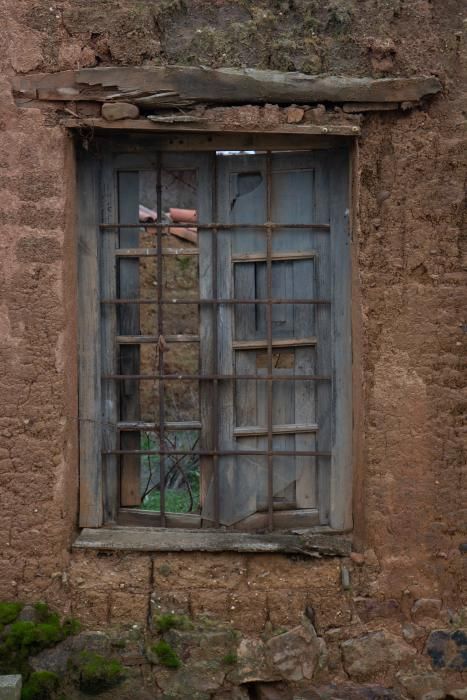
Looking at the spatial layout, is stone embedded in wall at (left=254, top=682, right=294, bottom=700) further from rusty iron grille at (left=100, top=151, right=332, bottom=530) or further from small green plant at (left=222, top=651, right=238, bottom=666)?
rusty iron grille at (left=100, top=151, right=332, bottom=530)

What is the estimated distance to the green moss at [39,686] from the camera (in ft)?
10.8

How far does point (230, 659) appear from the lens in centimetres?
343

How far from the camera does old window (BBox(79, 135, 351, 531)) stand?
361 cm

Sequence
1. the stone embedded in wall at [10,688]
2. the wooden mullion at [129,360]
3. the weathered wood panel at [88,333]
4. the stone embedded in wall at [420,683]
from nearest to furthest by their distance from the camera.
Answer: the stone embedded in wall at [10,688]
the stone embedded in wall at [420,683]
the weathered wood panel at [88,333]
the wooden mullion at [129,360]

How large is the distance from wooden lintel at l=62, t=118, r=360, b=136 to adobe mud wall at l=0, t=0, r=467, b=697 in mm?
80

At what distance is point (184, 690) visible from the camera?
3426 millimetres

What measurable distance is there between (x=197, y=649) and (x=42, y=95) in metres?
2.42

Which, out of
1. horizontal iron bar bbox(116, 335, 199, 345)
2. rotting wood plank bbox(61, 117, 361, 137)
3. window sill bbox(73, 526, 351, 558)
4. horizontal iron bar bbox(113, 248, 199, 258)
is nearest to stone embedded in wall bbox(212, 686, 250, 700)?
window sill bbox(73, 526, 351, 558)

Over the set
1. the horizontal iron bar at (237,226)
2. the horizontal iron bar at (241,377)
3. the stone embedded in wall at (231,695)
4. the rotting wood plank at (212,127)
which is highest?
the rotting wood plank at (212,127)

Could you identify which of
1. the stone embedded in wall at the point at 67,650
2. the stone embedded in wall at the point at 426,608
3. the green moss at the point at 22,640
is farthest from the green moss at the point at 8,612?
the stone embedded in wall at the point at 426,608

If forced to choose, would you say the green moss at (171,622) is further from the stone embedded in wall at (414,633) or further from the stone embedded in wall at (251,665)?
the stone embedded in wall at (414,633)

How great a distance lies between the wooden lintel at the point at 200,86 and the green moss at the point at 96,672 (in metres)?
2.33

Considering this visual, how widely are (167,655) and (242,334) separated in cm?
143

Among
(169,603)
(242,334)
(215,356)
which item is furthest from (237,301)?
(169,603)
